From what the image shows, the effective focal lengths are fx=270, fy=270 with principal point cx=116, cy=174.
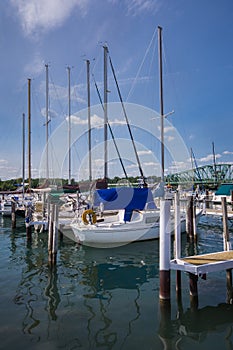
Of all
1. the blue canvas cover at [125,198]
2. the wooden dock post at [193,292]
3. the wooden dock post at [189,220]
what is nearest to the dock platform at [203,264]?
the wooden dock post at [193,292]

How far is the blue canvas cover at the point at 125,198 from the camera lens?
15.7 meters

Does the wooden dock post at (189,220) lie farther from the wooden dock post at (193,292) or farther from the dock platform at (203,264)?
the wooden dock post at (193,292)

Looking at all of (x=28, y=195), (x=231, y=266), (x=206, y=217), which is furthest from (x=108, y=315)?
(x=28, y=195)

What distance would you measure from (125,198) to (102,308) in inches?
328

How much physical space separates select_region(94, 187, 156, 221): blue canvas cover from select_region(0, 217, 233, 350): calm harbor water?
332 cm

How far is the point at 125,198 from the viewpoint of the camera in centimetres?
1582

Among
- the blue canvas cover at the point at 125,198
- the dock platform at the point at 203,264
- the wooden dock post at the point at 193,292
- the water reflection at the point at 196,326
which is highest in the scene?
the blue canvas cover at the point at 125,198

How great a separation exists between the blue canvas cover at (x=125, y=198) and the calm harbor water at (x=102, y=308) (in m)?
3.32

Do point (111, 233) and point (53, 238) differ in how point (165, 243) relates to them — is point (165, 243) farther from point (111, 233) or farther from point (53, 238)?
point (111, 233)

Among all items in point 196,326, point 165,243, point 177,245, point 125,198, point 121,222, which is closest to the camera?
point 196,326

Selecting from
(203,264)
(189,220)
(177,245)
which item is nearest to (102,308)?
(177,245)

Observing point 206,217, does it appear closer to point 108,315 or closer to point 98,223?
point 98,223

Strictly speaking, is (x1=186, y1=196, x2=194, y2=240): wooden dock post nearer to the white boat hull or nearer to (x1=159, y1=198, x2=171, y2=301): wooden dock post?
the white boat hull

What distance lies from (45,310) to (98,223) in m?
8.99
